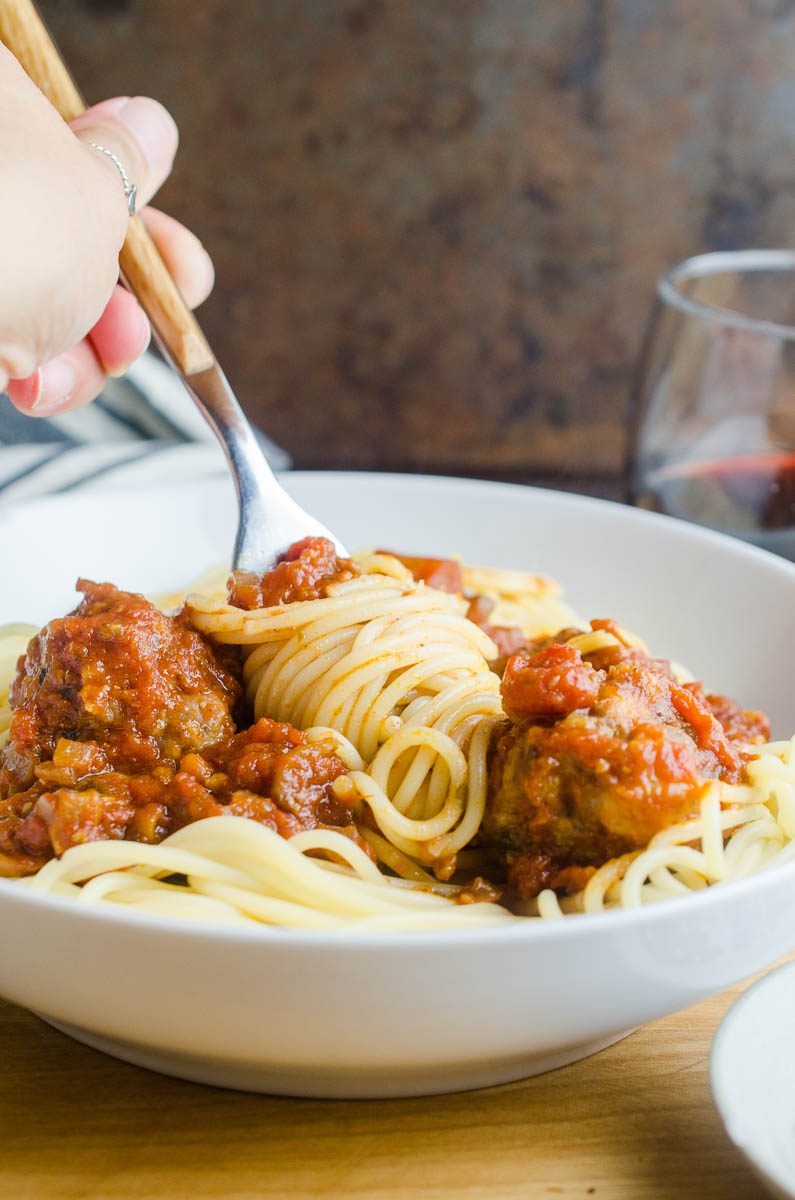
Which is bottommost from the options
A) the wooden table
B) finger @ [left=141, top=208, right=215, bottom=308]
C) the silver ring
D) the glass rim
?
the wooden table

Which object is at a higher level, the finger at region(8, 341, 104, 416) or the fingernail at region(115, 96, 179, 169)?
the fingernail at region(115, 96, 179, 169)

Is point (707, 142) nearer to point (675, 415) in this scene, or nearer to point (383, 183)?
point (383, 183)

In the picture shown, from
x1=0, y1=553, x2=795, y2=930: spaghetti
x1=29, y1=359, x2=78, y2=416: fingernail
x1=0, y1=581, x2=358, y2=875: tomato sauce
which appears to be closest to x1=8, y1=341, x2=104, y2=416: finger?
x1=29, y1=359, x2=78, y2=416: fingernail

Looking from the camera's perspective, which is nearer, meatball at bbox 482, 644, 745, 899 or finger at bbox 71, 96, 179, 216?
meatball at bbox 482, 644, 745, 899

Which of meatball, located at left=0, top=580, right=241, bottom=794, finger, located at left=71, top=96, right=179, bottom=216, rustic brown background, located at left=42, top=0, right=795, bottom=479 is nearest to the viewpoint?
meatball, located at left=0, top=580, right=241, bottom=794

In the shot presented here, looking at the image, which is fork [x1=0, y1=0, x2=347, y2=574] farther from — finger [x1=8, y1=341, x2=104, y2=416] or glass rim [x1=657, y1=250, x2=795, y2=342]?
glass rim [x1=657, y1=250, x2=795, y2=342]

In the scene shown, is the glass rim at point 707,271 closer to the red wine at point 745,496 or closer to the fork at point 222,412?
the red wine at point 745,496

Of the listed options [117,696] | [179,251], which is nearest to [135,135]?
[179,251]

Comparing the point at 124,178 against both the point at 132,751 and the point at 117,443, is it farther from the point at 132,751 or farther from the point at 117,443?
the point at 117,443
